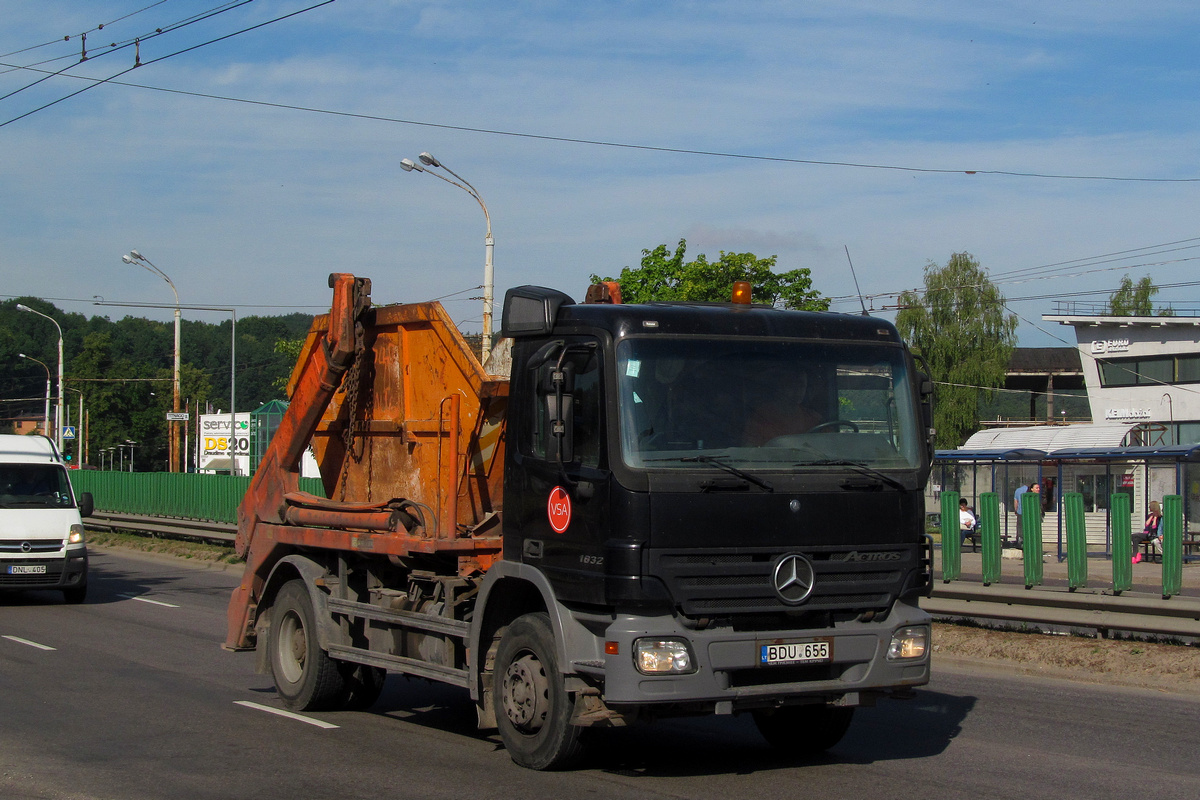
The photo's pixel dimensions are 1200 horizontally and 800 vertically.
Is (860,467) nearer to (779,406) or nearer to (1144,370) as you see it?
(779,406)

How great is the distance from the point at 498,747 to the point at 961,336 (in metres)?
60.2

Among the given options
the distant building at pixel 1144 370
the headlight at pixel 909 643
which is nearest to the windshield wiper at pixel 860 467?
the headlight at pixel 909 643

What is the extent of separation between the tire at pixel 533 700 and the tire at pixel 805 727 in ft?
4.78

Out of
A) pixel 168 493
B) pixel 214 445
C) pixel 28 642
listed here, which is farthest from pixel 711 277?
pixel 214 445

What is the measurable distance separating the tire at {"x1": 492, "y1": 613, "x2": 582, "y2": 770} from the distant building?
1807 inches

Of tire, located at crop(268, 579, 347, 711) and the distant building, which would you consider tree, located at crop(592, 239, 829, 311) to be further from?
tire, located at crop(268, 579, 347, 711)

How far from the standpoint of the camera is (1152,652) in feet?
37.1

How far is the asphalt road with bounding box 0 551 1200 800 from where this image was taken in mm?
6734

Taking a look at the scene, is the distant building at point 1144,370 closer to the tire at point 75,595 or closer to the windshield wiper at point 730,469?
the tire at point 75,595

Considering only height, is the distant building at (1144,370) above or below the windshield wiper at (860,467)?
above

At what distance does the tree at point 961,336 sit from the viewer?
63.6 m

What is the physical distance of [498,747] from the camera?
26.0ft

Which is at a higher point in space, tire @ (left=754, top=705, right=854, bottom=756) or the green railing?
the green railing

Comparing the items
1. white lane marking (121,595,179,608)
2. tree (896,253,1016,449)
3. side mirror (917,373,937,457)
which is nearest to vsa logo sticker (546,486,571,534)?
side mirror (917,373,937,457)
